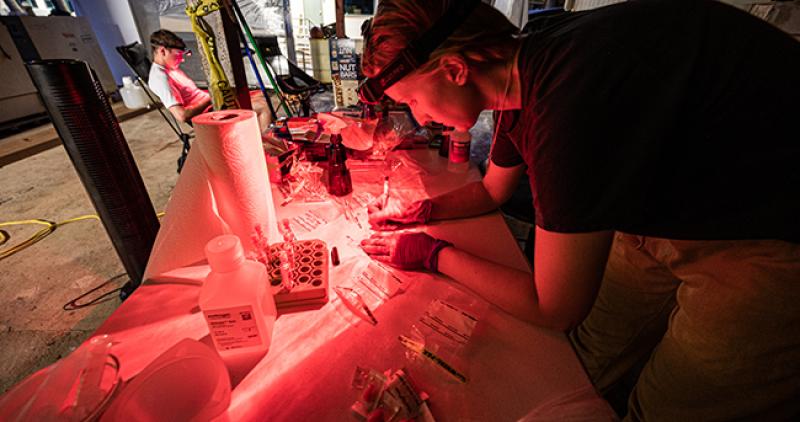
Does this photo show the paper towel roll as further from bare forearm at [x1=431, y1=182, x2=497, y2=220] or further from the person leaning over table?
bare forearm at [x1=431, y1=182, x2=497, y2=220]

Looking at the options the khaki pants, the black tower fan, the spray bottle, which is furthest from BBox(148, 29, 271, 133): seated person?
the khaki pants

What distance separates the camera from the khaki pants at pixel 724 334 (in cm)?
72

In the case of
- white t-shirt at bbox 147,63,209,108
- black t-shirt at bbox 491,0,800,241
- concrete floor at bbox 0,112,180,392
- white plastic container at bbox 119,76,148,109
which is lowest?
concrete floor at bbox 0,112,180,392

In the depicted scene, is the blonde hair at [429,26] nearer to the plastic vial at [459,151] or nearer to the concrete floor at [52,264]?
the plastic vial at [459,151]

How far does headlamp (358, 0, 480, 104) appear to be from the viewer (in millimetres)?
707

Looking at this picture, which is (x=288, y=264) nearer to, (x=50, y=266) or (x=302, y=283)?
(x=302, y=283)

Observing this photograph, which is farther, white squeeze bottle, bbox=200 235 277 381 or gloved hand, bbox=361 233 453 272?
gloved hand, bbox=361 233 453 272

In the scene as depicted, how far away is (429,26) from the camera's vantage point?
0.72 metres

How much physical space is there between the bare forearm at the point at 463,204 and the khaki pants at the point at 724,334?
0.48m

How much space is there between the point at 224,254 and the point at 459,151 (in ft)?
4.04

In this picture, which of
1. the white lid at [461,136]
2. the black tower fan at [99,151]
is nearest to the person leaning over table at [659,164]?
the white lid at [461,136]

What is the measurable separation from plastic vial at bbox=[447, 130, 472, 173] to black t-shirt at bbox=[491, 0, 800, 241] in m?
0.91

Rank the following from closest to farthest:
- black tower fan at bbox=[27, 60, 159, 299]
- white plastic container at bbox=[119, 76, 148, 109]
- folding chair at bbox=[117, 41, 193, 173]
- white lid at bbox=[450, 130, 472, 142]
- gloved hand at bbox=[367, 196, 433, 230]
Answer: black tower fan at bbox=[27, 60, 159, 299] → gloved hand at bbox=[367, 196, 433, 230] → white lid at bbox=[450, 130, 472, 142] → folding chair at bbox=[117, 41, 193, 173] → white plastic container at bbox=[119, 76, 148, 109]

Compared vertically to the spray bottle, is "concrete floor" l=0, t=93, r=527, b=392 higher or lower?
lower
